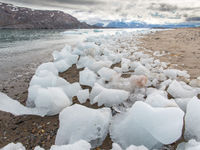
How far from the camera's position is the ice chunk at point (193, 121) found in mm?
877

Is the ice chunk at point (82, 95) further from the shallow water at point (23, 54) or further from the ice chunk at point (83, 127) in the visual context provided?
the shallow water at point (23, 54)

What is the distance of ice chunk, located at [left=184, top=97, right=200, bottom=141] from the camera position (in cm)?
88

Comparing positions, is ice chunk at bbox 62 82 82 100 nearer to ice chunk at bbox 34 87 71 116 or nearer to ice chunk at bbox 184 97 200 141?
ice chunk at bbox 34 87 71 116

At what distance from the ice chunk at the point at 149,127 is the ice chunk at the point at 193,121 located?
0.43ft

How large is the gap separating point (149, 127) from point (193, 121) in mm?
313

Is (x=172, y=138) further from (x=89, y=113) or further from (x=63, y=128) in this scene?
(x=63, y=128)

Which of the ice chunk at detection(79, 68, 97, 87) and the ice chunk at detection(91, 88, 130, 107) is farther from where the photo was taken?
the ice chunk at detection(79, 68, 97, 87)

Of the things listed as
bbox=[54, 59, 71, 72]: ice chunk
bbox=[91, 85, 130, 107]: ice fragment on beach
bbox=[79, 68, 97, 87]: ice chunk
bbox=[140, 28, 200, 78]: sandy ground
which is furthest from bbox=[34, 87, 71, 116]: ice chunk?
bbox=[140, 28, 200, 78]: sandy ground

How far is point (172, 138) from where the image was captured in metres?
0.79

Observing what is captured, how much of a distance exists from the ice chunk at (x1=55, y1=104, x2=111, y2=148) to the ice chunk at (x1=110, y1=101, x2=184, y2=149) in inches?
3.8

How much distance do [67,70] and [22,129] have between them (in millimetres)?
1683

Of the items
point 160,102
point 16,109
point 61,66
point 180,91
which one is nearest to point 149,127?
point 160,102

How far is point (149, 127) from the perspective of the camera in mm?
820

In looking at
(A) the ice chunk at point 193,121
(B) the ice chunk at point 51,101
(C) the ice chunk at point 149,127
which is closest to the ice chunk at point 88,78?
(B) the ice chunk at point 51,101
